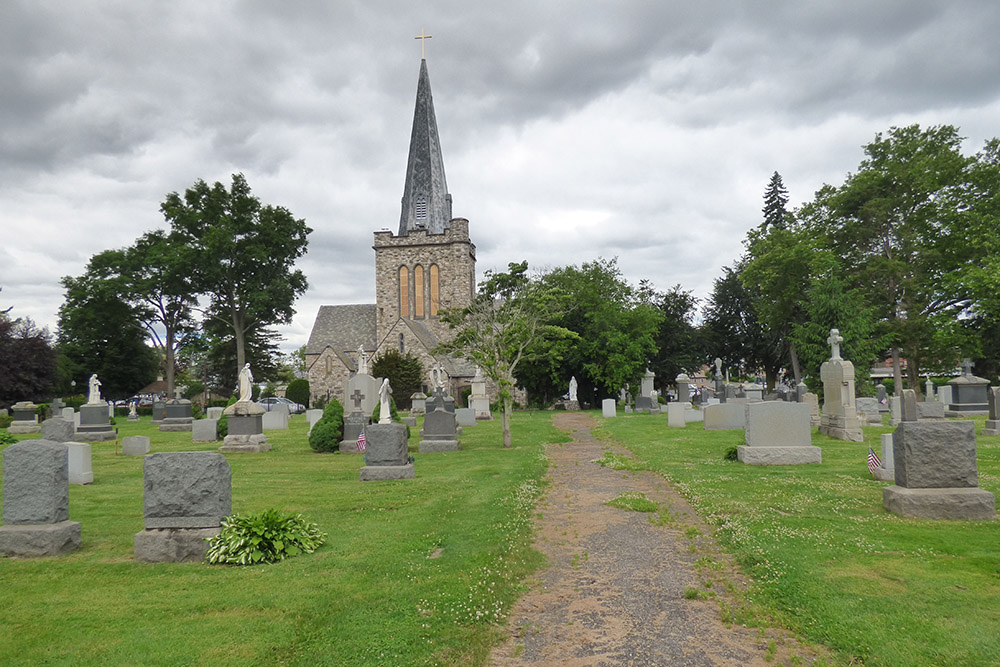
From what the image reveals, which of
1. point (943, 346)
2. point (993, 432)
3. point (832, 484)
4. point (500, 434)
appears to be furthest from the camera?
point (943, 346)

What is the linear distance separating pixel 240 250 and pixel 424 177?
58.2ft

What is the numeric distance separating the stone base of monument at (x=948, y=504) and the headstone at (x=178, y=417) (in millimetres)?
26486

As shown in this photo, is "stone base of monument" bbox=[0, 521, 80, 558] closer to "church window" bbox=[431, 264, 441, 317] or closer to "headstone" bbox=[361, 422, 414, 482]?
"headstone" bbox=[361, 422, 414, 482]

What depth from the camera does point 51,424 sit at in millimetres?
14672

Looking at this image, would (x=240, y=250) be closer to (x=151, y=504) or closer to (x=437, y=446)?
(x=437, y=446)

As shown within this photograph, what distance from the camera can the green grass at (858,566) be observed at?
13.4 feet

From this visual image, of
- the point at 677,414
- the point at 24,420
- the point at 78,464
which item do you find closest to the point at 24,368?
the point at 24,420

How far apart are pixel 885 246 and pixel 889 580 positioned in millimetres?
33193

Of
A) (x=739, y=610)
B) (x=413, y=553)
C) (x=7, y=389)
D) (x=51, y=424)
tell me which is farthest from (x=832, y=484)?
(x=7, y=389)

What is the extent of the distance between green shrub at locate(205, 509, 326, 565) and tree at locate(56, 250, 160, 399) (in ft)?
143

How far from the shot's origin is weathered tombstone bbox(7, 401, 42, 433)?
2572cm

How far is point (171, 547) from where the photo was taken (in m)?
6.23

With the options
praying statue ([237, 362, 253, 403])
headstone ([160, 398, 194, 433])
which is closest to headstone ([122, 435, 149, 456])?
praying statue ([237, 362, 253, 403])

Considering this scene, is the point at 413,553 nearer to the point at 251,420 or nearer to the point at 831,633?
the point at 831,633
